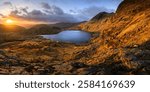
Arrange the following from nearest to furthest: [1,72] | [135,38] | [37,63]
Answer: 1. [1,72]
2. [37,63]
3. [135,38]

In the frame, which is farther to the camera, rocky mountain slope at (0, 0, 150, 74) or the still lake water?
the still lake water

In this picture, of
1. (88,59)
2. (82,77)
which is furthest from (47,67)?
(82,77)

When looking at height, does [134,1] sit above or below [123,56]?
above

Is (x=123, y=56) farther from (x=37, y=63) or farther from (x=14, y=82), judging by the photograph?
(x=14, y=82)

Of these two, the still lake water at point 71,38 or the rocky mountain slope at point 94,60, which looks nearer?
the rocky mountain slope at point 94,60

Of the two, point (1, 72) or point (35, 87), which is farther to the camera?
point (1, 72)

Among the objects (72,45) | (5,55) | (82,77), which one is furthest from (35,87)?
(72,45)

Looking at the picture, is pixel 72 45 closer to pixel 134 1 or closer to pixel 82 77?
pixel 134 1

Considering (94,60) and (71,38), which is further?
(71,38)

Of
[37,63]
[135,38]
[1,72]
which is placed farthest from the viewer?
[135,38]
